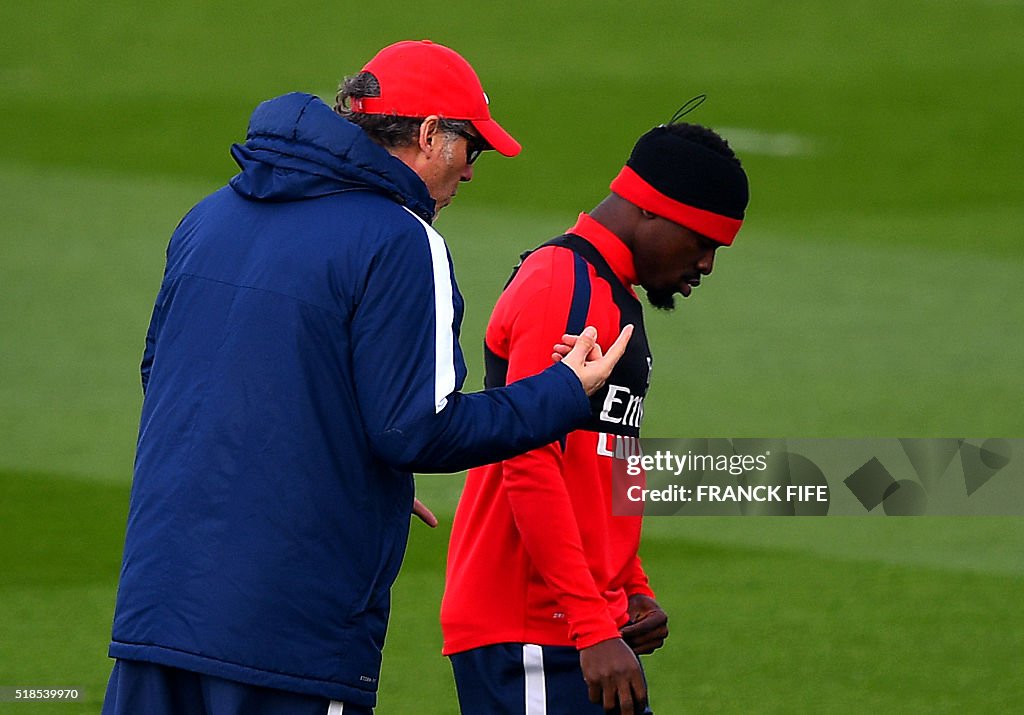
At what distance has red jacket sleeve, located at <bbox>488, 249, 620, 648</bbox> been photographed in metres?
3.21

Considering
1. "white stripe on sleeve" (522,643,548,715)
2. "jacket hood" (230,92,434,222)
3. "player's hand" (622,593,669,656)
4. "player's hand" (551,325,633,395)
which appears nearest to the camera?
"jacket hood" (230,92,434,222)

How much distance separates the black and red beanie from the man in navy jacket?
0.82 meters

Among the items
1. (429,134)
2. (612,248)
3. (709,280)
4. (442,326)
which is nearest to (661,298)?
(612,248)

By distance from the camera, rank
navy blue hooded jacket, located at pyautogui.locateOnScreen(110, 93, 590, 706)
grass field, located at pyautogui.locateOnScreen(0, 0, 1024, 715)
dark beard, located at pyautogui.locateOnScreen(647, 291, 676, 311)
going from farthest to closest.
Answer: grass field, located at pyautogui.locateOnScreen(0, 0, 1024, 715) → dark beard, located at pyautogui.locateOnScreen(647, 291, 676, 311) → navy blue hooded jacket, located at pyautogui.locateOnScreen(110, 93, 590, 706)

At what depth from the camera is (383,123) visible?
300cm

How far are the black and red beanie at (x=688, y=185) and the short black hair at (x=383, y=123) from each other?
615 mm

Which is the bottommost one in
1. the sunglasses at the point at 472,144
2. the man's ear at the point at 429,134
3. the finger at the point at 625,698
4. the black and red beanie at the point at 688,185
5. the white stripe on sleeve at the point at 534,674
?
the finger at the point at 625,698

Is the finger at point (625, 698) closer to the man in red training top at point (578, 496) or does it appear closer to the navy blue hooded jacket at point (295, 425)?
the man in red training top at point (578, 496)

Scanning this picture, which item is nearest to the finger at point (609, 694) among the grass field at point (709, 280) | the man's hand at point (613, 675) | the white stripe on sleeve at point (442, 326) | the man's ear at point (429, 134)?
the man's hand at point (613, 675)

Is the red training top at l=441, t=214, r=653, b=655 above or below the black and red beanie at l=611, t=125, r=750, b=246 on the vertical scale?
below

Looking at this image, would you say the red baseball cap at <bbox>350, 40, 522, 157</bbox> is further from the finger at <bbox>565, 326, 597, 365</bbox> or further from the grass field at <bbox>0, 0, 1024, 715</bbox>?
the grass field at <bbox>0, 0, 1024, 715</bbox>

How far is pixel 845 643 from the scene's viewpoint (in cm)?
570

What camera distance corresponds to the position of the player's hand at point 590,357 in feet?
9.73

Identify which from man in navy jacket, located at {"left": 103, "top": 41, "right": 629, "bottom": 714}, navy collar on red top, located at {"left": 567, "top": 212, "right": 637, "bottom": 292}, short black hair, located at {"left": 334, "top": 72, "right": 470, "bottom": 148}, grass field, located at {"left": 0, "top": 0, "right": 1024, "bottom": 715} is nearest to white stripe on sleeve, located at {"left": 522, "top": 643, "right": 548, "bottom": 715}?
man in navy jacket, located at {"left": 103, "top": 41, "right": 629, "bottom": 714}
